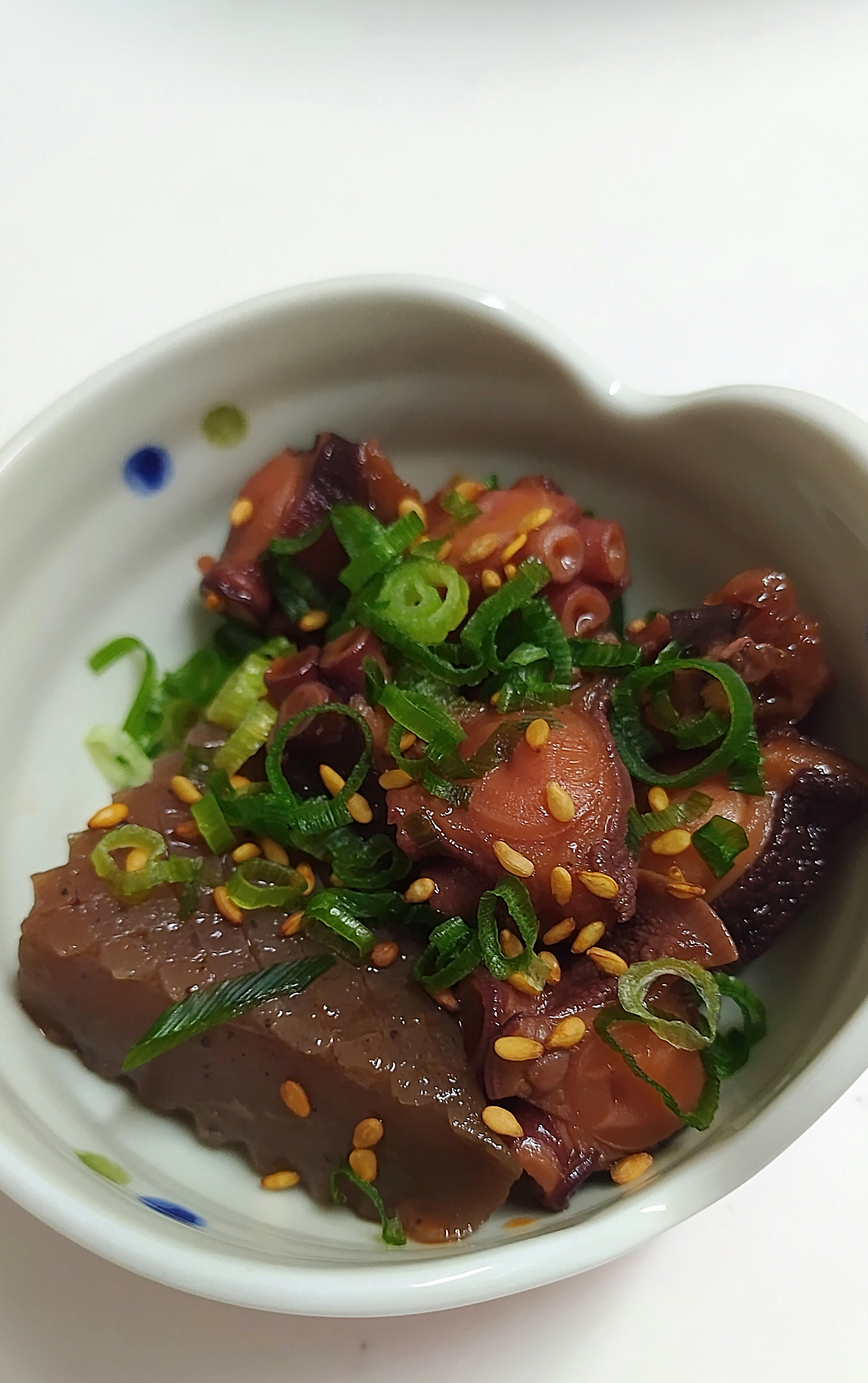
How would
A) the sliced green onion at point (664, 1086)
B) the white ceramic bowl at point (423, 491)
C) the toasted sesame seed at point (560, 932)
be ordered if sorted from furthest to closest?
1. the toasted sesame seed at point (560, 932)
2. the sliced green onion at point (664, 1086)
3. the white ceramic bowl at point (423, 491)

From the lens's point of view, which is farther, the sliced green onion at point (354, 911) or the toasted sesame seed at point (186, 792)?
the toasted sesame seed at point (186, 792)

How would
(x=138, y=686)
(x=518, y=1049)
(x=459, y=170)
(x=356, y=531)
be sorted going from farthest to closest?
(x=459, y=170) < (x=138, y=686) < (x=356, y=531) < (x=518, y=1049)

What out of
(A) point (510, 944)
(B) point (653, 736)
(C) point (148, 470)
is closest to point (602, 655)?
(B) point (653, 736)

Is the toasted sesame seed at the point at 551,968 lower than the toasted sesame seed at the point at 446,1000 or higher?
higher

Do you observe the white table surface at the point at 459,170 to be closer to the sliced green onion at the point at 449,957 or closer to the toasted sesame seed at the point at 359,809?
the toasted sesame seed at the point at 359,809

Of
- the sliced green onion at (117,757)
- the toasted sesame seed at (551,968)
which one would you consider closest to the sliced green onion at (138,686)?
the sliced green onion at (117,757)

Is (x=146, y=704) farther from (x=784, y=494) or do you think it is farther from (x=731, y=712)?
(x=784, y=494)

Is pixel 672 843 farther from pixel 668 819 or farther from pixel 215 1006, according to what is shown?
pixel 215 1006
